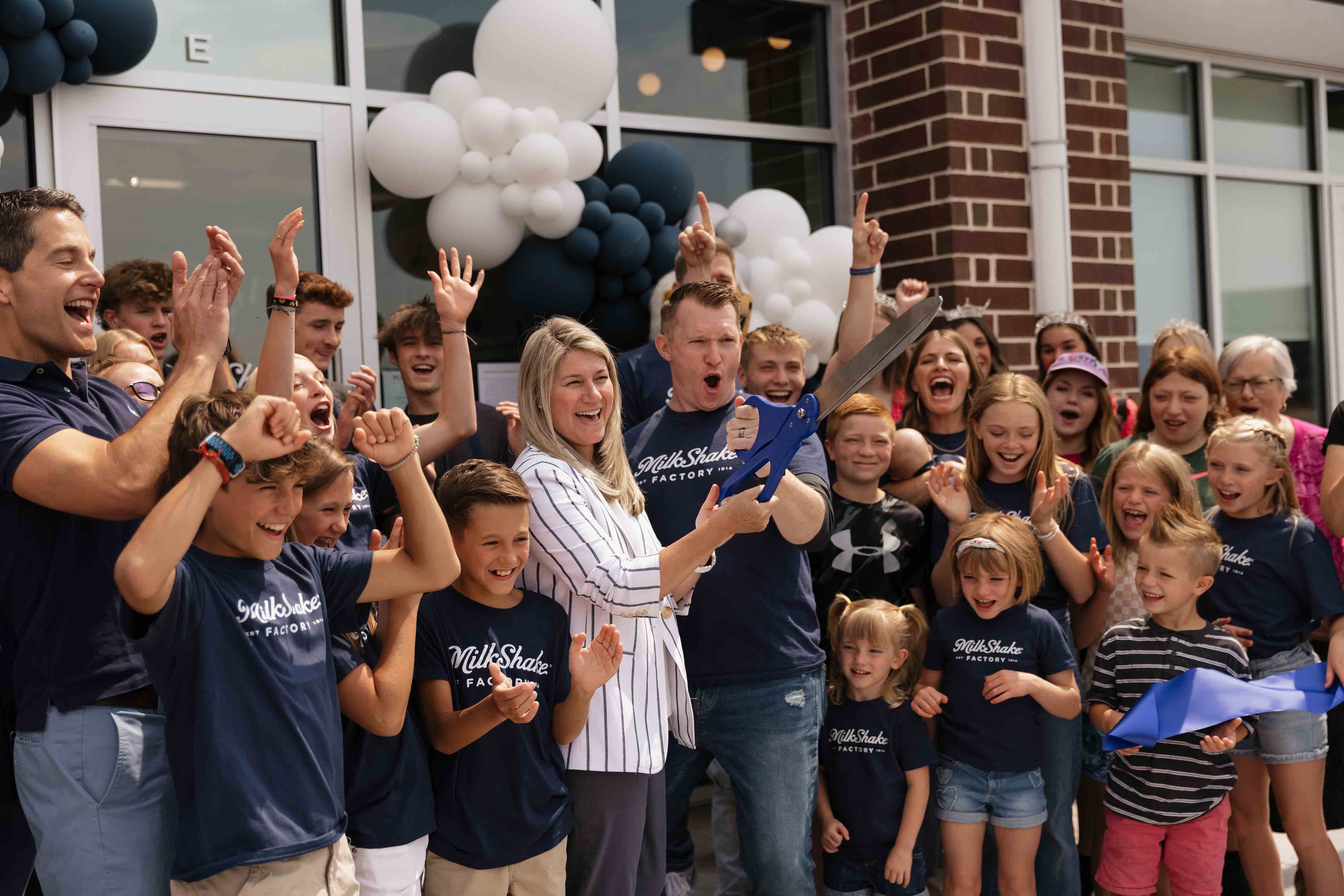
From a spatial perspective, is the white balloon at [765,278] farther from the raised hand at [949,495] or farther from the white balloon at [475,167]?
the raised hand at [949,495]

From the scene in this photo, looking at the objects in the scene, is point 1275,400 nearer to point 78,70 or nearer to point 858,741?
point 858,741

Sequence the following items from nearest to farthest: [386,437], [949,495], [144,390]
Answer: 1. [386,437]
2. [144,390]
3. [949,495]

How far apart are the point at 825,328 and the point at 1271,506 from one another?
1.70 meters

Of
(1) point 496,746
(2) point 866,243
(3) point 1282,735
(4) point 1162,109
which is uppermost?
(4) point 1162,109

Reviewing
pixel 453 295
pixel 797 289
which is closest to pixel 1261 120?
pixel 797 289

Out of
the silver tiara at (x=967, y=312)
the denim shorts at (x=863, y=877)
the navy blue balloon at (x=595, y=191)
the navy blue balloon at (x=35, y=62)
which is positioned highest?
the navy blue balloon at (x=35, y=62)

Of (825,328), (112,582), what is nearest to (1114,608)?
(825,328)

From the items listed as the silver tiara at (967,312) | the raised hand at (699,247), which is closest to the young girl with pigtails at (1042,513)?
the raised hand at (699,247)

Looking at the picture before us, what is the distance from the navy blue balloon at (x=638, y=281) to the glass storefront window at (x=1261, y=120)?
164 inches

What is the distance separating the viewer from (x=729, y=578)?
114 inches

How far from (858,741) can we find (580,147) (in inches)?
87.6

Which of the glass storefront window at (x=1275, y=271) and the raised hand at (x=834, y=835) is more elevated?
the glass storefront window at (x=1275, y=271)

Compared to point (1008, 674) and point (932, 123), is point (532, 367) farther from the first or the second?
point (932, 123)

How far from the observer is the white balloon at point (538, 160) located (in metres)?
4.01
